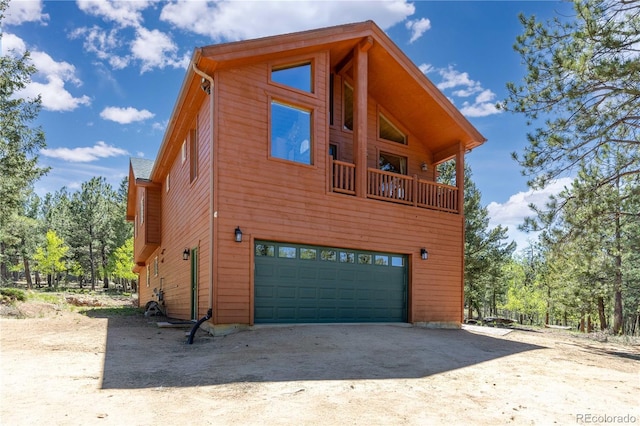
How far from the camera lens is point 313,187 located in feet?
29.9

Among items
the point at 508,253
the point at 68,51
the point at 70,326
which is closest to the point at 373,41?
the point at 70,326

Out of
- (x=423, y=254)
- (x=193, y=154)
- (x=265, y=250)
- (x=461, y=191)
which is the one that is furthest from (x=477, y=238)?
(x=193, y=154)

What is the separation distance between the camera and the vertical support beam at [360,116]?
9.91 meters

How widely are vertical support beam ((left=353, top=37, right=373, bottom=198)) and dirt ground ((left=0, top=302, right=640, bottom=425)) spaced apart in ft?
12.6

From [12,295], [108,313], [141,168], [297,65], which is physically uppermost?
[297,65]

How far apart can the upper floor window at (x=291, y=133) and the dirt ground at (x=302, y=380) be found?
371 centimetres

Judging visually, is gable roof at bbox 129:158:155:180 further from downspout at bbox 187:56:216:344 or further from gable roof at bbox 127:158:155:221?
downspout at bbox 187:56:216:344

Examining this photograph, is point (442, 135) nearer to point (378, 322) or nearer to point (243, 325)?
point (378, 322)

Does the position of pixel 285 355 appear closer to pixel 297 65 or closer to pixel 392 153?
pixel 297 65

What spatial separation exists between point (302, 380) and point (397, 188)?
7.12 metres

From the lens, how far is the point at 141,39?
12.7 meters

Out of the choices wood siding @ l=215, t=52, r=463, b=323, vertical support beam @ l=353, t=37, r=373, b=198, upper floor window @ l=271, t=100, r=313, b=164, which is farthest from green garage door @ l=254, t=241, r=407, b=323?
upper floor window @ l=271, t=100, r=313, b=164

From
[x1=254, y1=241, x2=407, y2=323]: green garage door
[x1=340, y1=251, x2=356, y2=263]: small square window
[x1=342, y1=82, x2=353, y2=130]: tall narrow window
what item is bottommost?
[x1=254, y1=241, x2=407, y2=323]: green garage door

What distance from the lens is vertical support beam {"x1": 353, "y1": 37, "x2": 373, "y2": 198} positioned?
991 centimetres
